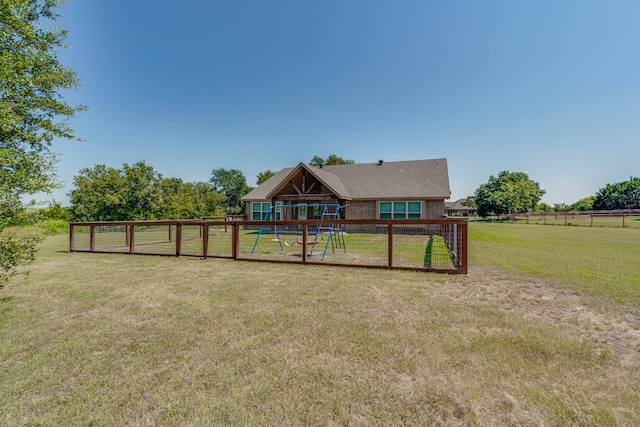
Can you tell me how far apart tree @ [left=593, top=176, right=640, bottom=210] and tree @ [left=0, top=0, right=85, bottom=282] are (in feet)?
226

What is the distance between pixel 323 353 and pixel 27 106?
617 cm

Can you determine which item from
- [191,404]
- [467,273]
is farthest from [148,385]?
[467,273]

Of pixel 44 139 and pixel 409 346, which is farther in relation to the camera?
pixel 44 139

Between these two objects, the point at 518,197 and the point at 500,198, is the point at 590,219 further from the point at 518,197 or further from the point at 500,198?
the point at 518,197

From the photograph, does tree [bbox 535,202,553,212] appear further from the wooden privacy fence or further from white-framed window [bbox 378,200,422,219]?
the wooden privacy fence

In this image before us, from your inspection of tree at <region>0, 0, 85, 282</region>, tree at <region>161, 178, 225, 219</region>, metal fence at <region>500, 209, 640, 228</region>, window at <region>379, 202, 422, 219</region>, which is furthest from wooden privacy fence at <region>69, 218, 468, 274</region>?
metal fence at <region>500, 209, 640, 228</region>

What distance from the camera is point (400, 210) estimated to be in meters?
17.3

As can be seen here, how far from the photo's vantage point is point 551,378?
2203mm

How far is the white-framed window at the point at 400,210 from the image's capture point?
16.8 metres

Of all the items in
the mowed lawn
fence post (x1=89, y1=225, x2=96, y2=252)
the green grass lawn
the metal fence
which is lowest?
the mowed lawn

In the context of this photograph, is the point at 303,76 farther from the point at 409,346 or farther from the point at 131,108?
the point at 409,346

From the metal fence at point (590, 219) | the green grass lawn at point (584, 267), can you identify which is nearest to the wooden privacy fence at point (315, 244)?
the green grass lawn at point (584, 267)

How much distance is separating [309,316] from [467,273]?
417 cm

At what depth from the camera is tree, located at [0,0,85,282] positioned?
11.9 ft
